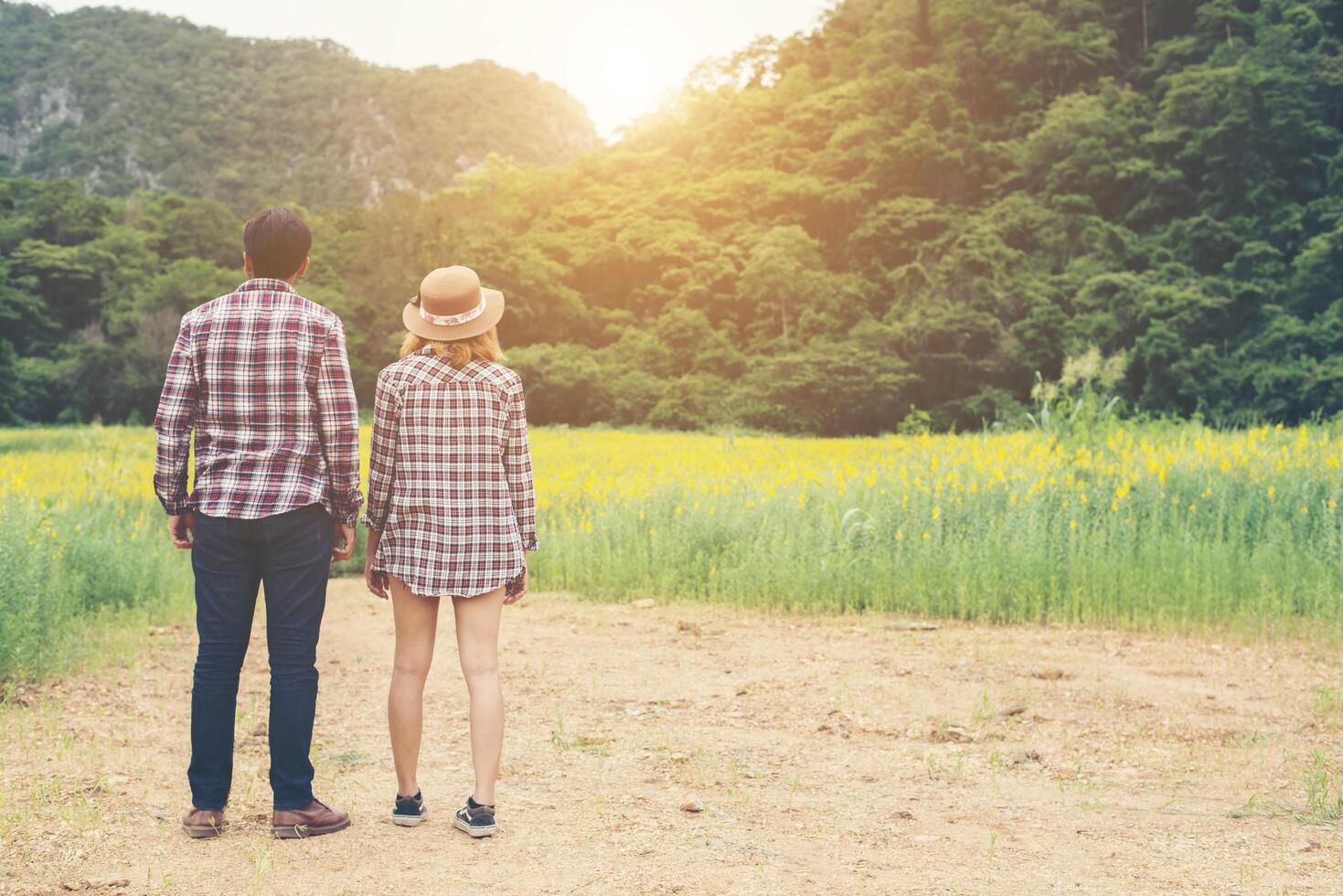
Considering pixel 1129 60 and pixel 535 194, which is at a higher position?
pixel 1129 60

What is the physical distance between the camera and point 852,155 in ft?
147

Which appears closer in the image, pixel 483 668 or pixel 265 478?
pixel 265 478

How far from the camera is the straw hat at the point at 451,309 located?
379 centimetres

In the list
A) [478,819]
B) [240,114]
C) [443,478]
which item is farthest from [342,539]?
[240,114]

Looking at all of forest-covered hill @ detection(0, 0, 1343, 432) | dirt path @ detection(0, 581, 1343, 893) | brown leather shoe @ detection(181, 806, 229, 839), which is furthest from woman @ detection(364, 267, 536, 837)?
forest-covered hill @ detection(0, 0, 1343, 432)

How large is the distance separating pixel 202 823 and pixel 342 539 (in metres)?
1.05

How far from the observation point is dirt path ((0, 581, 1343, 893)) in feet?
12.2

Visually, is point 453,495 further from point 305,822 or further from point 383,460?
point 305,822

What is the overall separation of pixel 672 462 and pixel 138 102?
73.0m

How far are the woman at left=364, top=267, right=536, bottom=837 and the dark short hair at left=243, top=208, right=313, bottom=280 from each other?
Answer: 16.7 inches

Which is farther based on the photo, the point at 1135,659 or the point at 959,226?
the point at 959,226

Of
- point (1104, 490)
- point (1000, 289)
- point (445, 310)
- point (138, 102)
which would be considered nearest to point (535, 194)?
point (1000, 289)

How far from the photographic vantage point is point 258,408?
3771 millimetres

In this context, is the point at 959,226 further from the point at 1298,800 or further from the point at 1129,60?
the point at 1298,800
